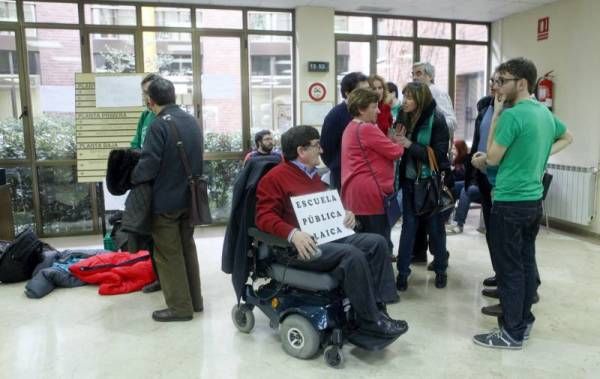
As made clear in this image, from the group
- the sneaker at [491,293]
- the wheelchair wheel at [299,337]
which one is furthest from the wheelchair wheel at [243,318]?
the sneaker at [491,293]

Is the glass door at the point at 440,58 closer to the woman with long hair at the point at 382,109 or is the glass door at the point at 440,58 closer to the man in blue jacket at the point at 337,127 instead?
the woman with long hair at the point at 382,109

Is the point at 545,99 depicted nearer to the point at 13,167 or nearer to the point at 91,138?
the point at 91,138

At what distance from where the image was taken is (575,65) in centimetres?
525

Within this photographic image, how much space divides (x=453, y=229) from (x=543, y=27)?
2.50m

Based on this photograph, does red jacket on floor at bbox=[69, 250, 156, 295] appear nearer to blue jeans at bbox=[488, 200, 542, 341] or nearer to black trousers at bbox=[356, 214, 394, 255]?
black trousers at bbox=[356, 214, 394, 255]

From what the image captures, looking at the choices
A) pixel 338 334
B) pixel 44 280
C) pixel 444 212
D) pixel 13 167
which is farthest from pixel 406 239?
pixel 13 167

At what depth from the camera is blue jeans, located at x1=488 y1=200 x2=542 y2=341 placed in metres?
2.46

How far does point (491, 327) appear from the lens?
2.94 m

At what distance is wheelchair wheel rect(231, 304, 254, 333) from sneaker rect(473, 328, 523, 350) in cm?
123

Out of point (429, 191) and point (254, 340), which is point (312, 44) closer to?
point (429, 191)

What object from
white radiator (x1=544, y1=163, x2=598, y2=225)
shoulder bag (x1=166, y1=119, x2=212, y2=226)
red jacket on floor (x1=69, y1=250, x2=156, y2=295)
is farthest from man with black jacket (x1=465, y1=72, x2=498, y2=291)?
red jacket on floor (x1=69, y1=250, x2=156, y2=295)

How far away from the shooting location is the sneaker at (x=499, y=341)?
8.64 feet

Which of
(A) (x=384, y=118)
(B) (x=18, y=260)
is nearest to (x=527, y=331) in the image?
(A) (x=384, y=118)

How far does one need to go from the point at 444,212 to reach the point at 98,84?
3491mm
